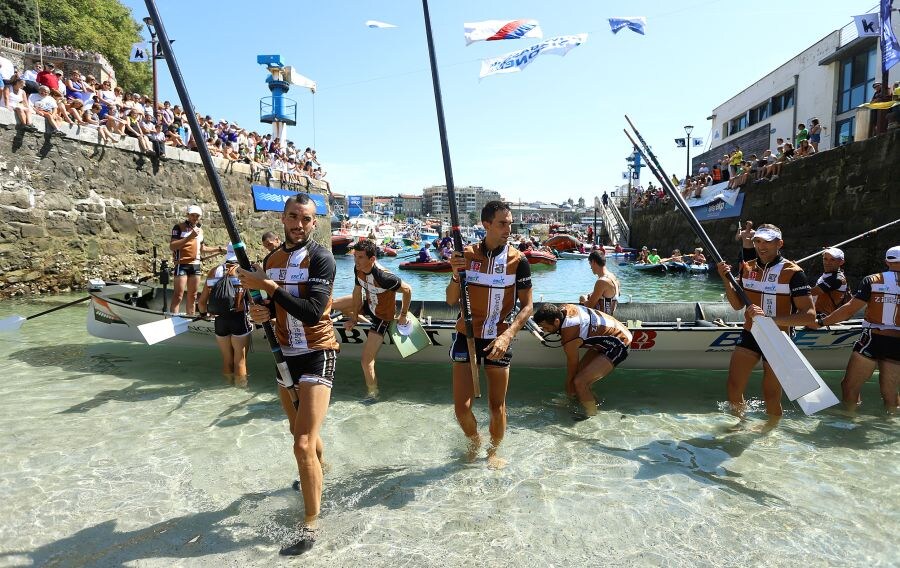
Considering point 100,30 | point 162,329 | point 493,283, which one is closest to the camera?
point 493,283

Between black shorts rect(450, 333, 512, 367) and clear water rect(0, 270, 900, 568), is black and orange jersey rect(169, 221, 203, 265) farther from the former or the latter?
black shorts rect(450, 333, 512, 367)

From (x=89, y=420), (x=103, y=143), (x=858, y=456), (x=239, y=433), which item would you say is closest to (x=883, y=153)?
(x=858, y=456)

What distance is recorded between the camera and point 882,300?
5.65 meters

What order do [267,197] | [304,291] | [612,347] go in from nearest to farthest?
[304,291] → [612,347] → [267,197]

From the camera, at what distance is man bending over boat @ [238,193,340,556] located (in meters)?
3.45

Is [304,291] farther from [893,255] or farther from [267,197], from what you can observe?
[267,197]

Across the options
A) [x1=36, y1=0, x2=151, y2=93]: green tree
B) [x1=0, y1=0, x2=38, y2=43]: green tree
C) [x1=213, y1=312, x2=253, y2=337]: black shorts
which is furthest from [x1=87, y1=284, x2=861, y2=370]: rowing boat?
[x1=36, y1=0, x2=151, y2=93]: green tree

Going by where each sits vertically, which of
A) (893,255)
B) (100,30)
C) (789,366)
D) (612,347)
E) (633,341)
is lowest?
(633,341)

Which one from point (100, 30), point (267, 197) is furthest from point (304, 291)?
point (100, 30)

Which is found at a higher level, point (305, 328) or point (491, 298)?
point (491, 298)

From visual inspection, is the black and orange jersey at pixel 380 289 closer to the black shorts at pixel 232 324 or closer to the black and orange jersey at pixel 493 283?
the black shorts at pixel 232 324

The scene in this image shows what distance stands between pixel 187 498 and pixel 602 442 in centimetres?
387

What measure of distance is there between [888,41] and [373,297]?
54.0 feet

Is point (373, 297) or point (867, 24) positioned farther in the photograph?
point (867, 24)
